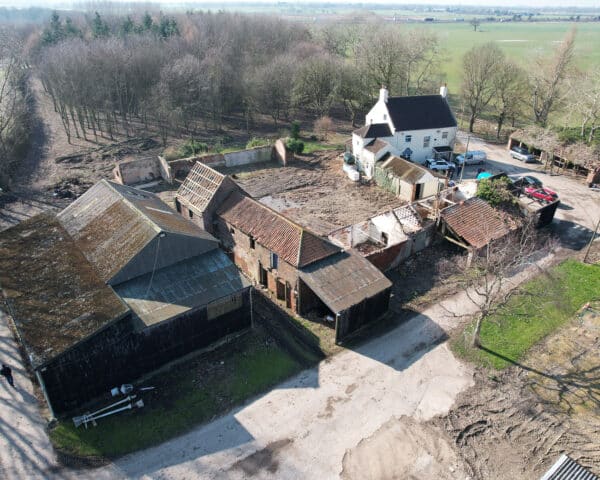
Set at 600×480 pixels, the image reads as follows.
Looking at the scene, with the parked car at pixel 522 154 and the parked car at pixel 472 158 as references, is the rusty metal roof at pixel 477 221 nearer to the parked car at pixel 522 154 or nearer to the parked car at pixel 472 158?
the parked car at pixel 472 158

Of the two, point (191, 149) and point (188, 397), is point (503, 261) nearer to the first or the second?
point (188, 397)

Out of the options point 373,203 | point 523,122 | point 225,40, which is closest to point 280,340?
point 373,203

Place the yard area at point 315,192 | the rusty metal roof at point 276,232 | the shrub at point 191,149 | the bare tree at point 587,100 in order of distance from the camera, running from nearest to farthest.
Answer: the rusty metal roof at point 276,232, the yard area at point 315,192, the shrub at point 191,149, the bare tree at point 587,100

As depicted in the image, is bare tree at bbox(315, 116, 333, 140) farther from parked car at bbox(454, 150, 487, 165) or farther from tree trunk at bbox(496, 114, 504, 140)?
tree trunk at bbox(496, 114, 504, 140)

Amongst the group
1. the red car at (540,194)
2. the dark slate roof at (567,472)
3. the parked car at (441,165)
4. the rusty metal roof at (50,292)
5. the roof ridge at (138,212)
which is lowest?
the parked car at (441,165)

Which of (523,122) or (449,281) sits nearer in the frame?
(449,281)

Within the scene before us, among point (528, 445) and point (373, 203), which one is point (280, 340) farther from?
point (373, 203)

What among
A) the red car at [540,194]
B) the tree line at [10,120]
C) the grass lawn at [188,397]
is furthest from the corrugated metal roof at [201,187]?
the red car at [540,194]

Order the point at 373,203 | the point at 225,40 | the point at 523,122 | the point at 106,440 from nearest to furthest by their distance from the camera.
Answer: the point at 106,440
the point at 373,203
the point at 523,122
the point at 225,40
